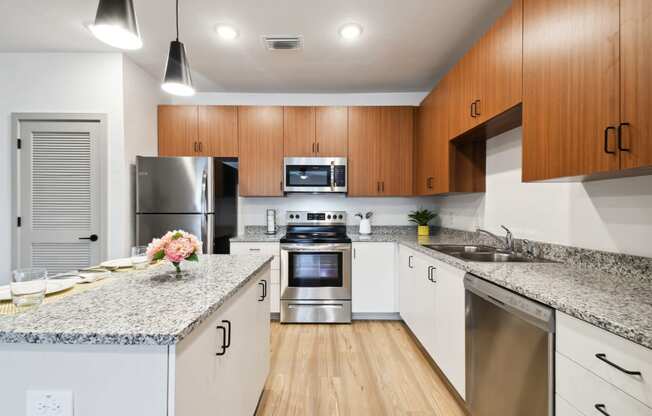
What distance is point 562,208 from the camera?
66.5 inches

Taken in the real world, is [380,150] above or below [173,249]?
above

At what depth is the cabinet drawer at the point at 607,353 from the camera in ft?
2.46

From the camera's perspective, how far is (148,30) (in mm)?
2322

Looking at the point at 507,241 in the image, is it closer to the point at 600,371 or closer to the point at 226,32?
the point at 600,371

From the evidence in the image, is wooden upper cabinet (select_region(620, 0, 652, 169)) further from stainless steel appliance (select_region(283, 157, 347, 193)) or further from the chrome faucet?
stainless steel appliance (select_region(283, 157, 347, 193))

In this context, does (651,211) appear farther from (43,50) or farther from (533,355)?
(43,50)

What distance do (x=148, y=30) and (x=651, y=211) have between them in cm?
333

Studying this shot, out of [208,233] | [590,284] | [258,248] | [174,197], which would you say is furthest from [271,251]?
[590,284]

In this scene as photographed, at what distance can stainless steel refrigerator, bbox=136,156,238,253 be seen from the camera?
2.82m

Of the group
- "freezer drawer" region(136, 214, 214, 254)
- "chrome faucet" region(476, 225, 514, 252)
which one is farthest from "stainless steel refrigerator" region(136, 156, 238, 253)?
"chrome faucet" region(476, 225, 514, 252)

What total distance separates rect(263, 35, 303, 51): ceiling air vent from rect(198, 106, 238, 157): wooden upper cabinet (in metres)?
1.00

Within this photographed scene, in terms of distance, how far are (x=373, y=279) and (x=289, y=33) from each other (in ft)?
7.78

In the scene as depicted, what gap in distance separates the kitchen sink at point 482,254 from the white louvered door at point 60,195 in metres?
3.13

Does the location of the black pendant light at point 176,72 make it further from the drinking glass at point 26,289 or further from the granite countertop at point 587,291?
the granite countertop at point 587,291
